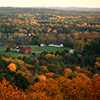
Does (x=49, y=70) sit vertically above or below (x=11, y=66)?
below

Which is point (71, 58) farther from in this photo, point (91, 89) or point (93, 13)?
point (93, 13)

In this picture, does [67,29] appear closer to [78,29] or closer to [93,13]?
[78,29]

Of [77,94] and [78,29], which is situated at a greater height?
[77,94]

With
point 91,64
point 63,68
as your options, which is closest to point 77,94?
point 63,68

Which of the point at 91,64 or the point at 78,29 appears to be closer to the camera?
the point at 91,64

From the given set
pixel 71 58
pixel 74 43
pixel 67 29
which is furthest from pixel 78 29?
pixel 71 58

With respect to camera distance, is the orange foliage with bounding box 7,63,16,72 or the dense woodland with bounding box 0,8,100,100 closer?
the dense woodland with bounding box 0,8,100,100

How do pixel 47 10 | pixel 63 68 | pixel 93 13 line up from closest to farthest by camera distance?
pixel 63 68 → pixel 93 13 → pixel 47 10

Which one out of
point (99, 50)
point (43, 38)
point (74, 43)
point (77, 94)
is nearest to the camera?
point (77, 94)

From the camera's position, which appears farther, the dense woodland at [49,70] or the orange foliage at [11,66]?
the orange foliage at [11,66]

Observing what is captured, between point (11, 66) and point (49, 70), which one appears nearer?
point (11, 66)
